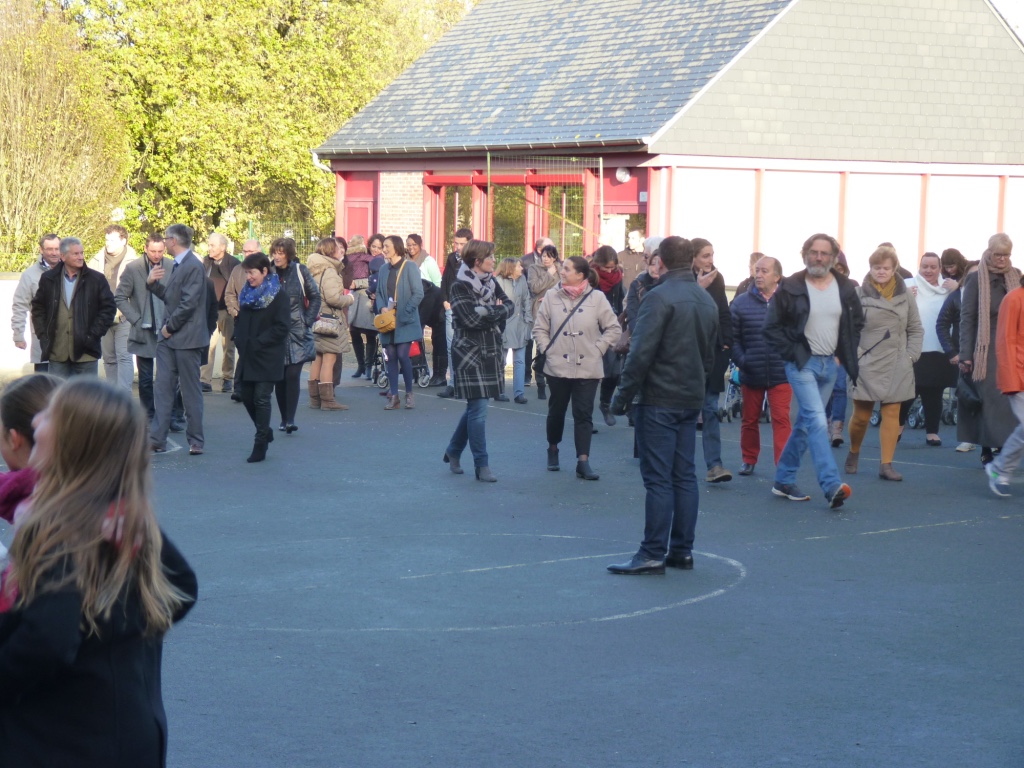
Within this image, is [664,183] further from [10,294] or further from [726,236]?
[10,294]

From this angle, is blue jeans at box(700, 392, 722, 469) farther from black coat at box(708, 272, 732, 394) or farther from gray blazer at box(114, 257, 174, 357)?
gray blazer at box(114, 257, 174, 357)

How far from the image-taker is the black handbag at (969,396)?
11969 millimetres

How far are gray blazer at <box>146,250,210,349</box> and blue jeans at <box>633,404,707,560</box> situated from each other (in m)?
5.37

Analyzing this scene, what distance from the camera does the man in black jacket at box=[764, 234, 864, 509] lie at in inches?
402

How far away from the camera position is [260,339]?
39.9 ft

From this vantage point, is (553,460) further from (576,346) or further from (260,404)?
(260,404)

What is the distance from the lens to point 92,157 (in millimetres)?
28047

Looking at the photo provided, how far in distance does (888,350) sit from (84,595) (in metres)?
9.43

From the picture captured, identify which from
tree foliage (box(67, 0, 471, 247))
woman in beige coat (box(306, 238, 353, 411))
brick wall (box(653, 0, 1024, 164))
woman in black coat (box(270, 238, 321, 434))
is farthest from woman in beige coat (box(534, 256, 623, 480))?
tree foliage (box(67, 0, 471, 247))

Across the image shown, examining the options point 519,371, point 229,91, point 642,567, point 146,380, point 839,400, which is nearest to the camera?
point 642,567

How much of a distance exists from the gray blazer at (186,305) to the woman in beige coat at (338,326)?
336cm

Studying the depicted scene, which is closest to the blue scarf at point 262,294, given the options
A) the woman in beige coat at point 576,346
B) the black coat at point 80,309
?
the black coat at point 80,309

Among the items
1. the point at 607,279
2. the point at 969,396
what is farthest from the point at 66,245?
the point at 969,396

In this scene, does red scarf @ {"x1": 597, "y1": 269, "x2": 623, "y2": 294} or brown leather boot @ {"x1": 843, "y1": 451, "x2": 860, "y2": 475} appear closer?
brown leather boot @ {"x1": 843, "y1": 451, "x2": 860, "y2": 475}
